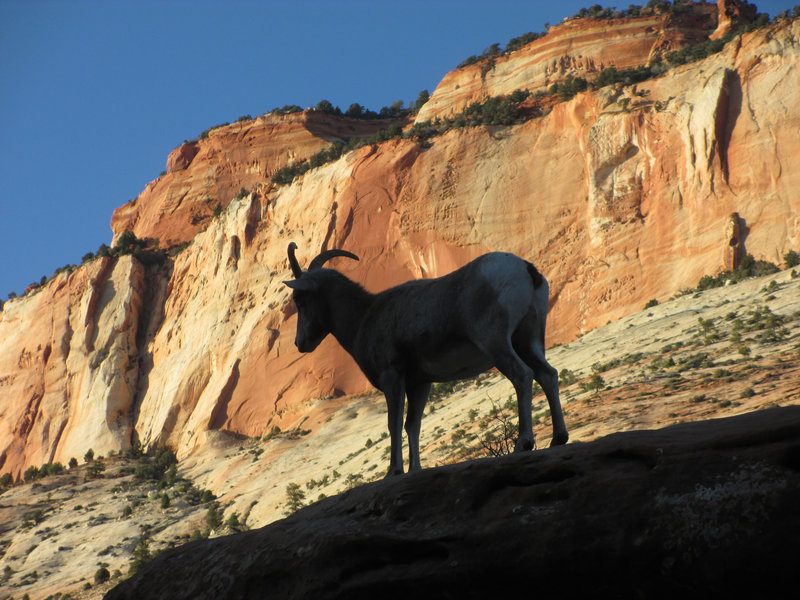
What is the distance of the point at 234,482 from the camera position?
47031 millimetres

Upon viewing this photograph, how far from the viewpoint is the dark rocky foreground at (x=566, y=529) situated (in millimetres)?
5227

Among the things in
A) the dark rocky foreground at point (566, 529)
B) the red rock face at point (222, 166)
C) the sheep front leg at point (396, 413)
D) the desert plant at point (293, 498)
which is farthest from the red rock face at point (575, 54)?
the dark rocky foreground at point (566, 529)

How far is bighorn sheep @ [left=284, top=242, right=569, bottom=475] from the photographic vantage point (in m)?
8.70

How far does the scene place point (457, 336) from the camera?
9062mm

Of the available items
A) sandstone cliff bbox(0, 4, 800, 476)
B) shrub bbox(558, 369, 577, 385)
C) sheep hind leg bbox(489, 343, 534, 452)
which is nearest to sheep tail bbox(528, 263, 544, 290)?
sheep hind leg bbox(489, 343, 534, 452)

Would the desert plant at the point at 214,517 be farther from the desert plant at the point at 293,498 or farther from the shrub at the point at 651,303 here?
the shrub at the point at 651,303

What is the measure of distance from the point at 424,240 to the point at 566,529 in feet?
178

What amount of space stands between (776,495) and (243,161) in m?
80.6

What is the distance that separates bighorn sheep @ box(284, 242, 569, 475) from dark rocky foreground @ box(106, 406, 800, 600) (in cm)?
164

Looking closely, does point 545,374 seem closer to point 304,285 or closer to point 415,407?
point 415,407

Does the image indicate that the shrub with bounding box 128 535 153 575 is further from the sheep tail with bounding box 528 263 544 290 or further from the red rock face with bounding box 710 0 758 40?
the red rock face with bounding box 710 0 758 40

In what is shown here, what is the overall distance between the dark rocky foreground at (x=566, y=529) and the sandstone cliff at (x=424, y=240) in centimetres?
A: 4528

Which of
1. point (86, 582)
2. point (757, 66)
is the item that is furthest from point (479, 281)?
point (757, 66)

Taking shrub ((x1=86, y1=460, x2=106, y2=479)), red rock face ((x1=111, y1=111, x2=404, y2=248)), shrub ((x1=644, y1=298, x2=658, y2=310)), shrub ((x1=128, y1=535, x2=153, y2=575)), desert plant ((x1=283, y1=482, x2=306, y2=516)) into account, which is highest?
red rock face ((x1=111, y1=111, x2=404, y2=248))
